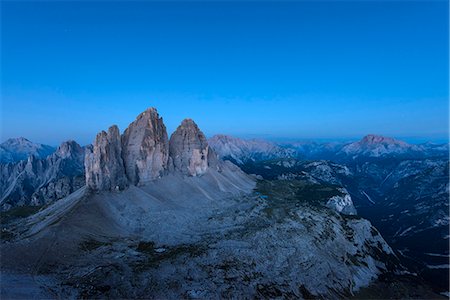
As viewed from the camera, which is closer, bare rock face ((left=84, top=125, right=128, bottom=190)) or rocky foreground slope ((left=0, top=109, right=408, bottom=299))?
rocky foreground slope ((left=0, top=109, right=408, bottom=299))

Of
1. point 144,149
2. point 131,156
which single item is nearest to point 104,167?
point 131,156

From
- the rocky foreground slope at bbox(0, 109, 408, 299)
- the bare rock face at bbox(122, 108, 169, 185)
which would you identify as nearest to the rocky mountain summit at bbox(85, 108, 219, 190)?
the bare rock face at bbox(122, 108, 169, 185)

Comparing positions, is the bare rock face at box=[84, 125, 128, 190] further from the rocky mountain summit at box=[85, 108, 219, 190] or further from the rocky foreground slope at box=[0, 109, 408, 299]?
the rocky foreground slope at box=[0, 109, 408, 299]

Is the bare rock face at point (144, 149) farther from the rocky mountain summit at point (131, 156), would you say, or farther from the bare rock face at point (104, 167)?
the bare rock face at point (104, 167)

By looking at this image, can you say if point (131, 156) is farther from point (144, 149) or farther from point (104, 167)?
point (104, 167)

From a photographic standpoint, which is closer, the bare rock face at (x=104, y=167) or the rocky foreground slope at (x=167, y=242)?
the rocky foreground slope at (x=167, y=242)

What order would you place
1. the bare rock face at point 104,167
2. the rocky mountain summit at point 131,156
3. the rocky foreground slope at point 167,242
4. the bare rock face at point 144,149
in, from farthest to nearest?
the bare rock face at point 144,149
the rocky mountain summit at point 131,156
the bare rock face at point 104,167
the rocky foreground slope at point 167,242

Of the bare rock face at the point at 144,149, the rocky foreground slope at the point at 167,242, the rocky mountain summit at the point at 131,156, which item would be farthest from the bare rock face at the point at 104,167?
the bare rock face at the point at 144,149
